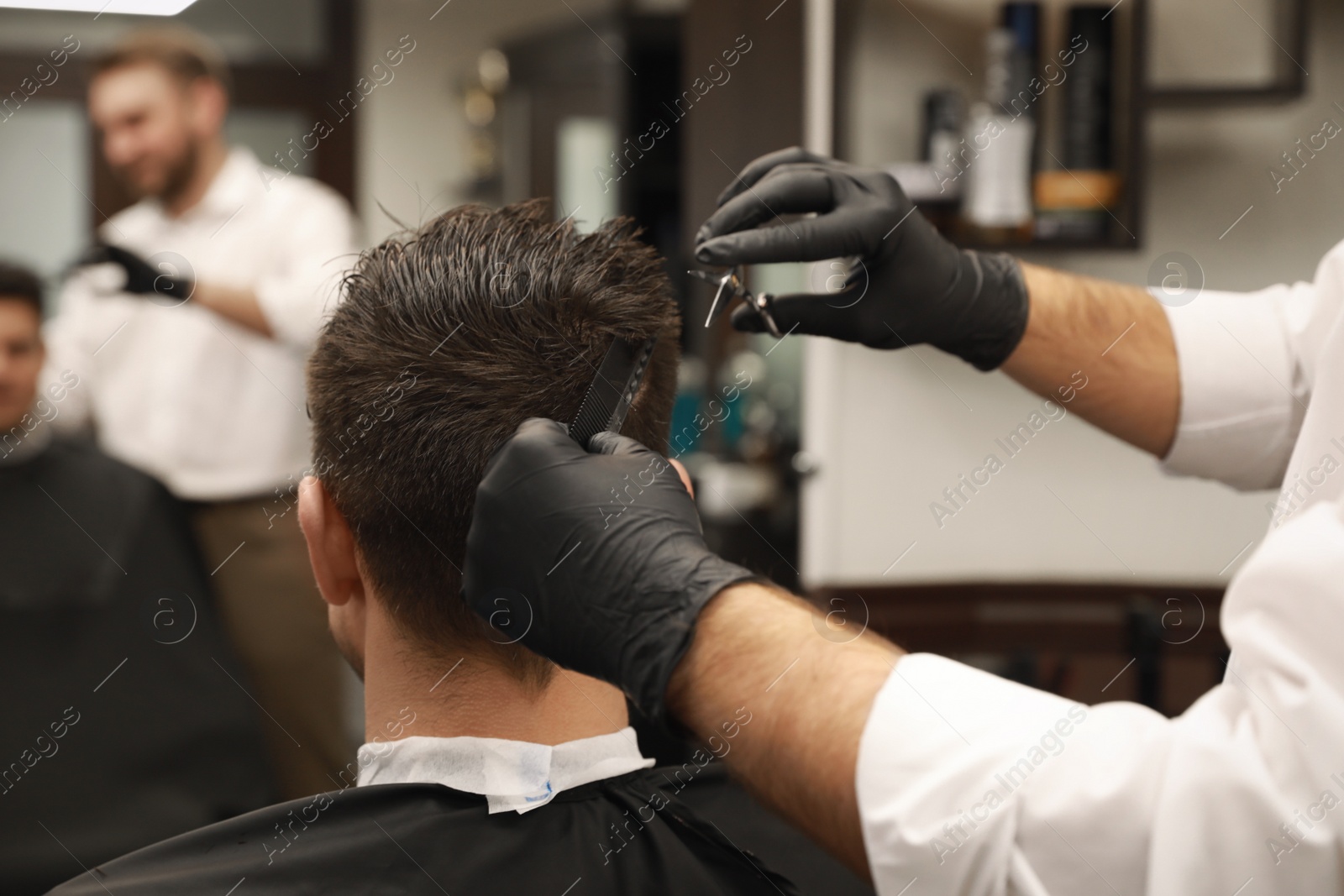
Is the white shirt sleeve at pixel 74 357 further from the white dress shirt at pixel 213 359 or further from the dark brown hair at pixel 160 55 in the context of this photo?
the dark brown hair at pixel 160 55

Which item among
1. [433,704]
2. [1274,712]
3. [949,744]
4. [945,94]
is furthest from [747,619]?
[945,94]

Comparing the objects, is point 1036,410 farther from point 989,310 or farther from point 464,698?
point 464,698

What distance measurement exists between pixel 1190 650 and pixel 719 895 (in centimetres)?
178

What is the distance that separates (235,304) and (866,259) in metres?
1.84

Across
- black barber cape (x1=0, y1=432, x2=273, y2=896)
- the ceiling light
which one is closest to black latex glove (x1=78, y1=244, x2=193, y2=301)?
black barber cape (x1=0, y1=432, x2=273, y2=896)

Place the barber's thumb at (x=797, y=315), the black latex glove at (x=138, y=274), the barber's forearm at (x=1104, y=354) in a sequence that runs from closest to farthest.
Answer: the barber's thumb at (x=797, y=315)
the barber's forearm at (x=1104, y=354)
the black latex glove at (x=138, y=274)

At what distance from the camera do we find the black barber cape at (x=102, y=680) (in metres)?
2.34

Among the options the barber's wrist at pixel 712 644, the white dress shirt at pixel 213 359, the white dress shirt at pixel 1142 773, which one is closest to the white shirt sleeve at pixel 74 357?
the white dress shirt at pixel 213 359

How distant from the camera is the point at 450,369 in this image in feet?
3.59

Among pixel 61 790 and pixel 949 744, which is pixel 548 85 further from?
pixel 949 744

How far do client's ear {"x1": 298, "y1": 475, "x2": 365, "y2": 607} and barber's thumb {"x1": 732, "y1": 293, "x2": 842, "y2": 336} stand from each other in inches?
21.3

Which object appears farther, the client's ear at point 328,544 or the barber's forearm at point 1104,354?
the barber's forearm at point 1104,354

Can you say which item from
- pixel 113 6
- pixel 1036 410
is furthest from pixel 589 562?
pixel 113 6

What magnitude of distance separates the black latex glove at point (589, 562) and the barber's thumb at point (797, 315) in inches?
19.4
